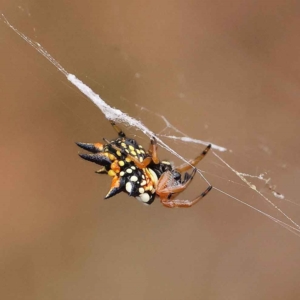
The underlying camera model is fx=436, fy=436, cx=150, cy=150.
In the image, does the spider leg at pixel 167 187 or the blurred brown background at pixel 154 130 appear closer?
the spider leg at pixel 167 187

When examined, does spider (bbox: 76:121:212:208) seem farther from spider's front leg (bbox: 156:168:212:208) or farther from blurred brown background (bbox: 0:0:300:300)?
blurred brown background (bbox: 0:0:300:300)

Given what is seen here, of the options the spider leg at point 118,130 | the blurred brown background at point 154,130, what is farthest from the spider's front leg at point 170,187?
the blurred brown background at point 154,130

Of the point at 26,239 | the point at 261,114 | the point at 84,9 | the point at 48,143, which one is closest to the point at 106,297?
the point at 26,239

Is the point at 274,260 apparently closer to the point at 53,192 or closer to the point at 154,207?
the point at 154,207

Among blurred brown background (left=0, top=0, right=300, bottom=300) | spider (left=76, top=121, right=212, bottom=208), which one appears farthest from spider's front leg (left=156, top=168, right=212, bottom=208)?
blurred brown background (left=0, top=0, right=300, bottom=300)

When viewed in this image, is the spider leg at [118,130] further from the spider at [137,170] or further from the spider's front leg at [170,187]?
the spider's front leg at [170,187]
